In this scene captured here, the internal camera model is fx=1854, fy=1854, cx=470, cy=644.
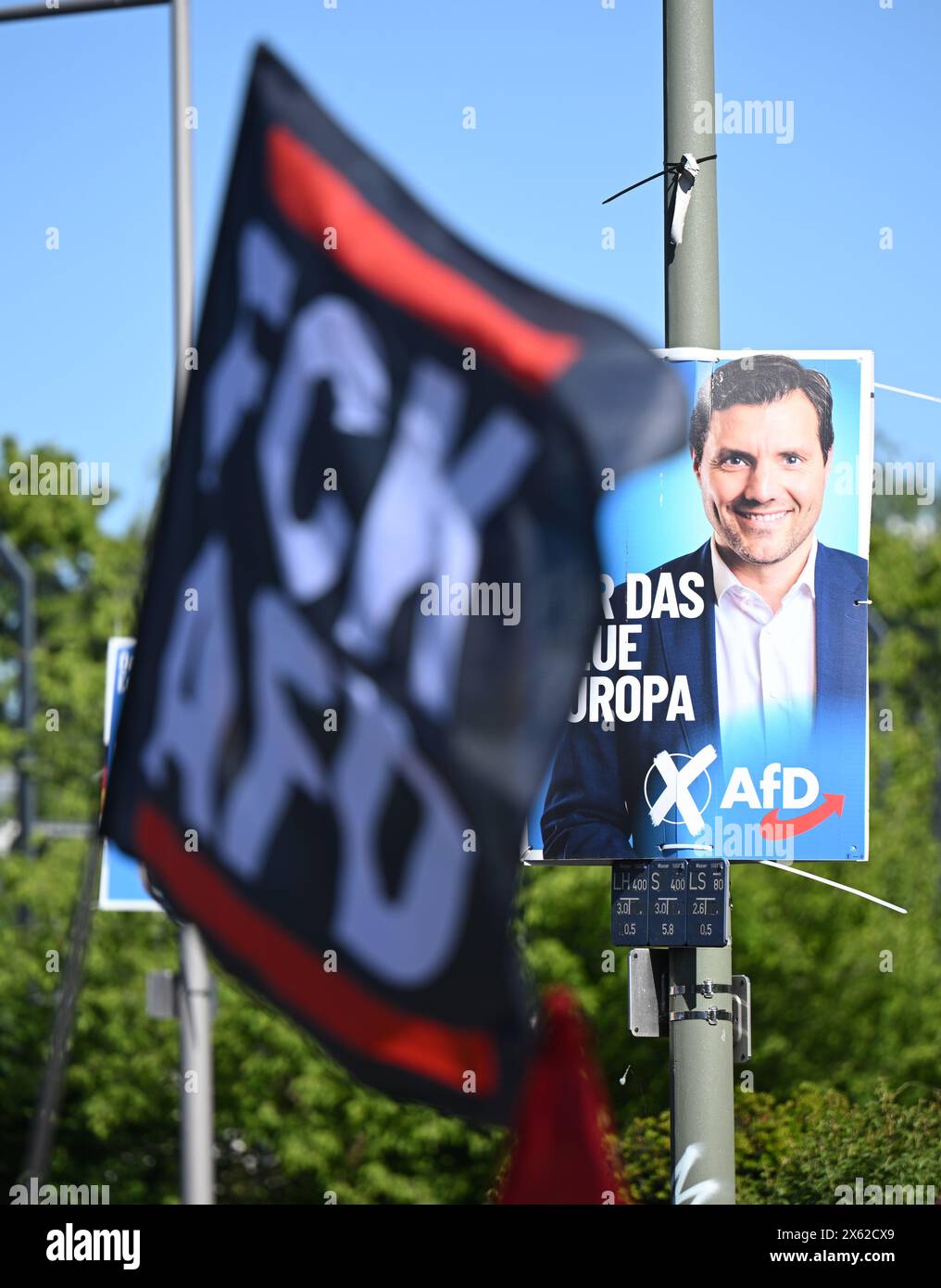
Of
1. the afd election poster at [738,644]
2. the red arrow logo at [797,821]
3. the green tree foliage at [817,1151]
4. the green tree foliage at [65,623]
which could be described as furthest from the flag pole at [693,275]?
the green tree foliage at [65,623]

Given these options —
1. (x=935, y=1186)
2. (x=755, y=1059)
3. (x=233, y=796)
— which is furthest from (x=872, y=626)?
(x=233, y=796)

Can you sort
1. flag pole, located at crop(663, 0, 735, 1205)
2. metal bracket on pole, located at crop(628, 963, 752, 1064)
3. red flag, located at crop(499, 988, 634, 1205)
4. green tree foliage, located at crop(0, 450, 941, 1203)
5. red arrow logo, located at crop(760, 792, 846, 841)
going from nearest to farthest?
red flag, located at crop(499, 988, 634, 1205) < flag pole, located at crop(663, 0, 735, 1205) < metal bracket on pole, located at crop(628, 963, 752, 1064) < red arrow logo, located at crop(760, 792, 846, 841) < green tree foliage, located at crop(0, 450, 941, 1203)

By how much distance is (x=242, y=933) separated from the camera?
258 cm

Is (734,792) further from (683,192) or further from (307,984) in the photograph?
(307,984)

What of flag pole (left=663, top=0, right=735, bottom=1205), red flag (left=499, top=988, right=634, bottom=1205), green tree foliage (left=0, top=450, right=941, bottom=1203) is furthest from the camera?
green tree foliage (left=0, top=450, right=941, bottom=1203)

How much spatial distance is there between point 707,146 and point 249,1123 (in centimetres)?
1565

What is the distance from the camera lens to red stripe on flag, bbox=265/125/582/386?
2.37 m

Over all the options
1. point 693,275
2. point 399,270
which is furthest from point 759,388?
point 399,270

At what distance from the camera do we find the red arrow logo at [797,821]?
9.01m

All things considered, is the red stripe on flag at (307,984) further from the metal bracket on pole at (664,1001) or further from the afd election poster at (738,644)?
the afd election poster at (738,644)

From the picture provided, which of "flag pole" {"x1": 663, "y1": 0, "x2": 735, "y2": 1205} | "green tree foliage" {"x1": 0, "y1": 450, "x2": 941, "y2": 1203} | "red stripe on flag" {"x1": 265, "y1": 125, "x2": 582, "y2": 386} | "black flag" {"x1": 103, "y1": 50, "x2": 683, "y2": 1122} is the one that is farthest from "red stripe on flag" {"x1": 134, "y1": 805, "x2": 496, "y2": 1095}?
"green tree foliage" {"x1": 0, "y1": 450, "x2": 941, "y2": 1203}

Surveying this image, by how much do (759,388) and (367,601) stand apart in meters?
6.66

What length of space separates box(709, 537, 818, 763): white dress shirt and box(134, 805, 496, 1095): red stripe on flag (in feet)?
21.1

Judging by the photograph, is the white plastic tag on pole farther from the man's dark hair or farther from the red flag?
the red flag
